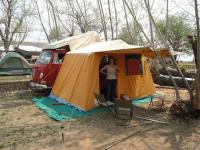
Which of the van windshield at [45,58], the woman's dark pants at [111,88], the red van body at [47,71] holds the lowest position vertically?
the woman's dark pants at [111,88]

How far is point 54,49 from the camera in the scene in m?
14.0

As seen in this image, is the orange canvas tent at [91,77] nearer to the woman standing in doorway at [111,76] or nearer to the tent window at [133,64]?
the tent window at [133,64]

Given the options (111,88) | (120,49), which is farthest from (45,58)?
(120,49)

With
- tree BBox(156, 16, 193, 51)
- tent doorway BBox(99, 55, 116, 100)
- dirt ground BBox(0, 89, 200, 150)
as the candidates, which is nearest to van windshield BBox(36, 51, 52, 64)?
tent doorway BBox(99, 55, 116, 100)

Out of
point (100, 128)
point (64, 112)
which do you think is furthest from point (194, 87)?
point (64, 112)

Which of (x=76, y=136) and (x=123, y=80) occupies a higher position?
(x=123, y=80)

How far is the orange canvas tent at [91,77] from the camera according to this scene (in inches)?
416

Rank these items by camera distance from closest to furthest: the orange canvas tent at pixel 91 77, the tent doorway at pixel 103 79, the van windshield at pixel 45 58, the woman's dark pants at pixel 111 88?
the orange canvas tent at pixel 91 77, the woman's dark pants at pixel 111 88, the tent doorway at pixel 103 79, the van windshield at pixel 45 58

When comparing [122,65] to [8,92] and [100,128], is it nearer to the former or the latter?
[100,128]

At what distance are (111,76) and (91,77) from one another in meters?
0.70

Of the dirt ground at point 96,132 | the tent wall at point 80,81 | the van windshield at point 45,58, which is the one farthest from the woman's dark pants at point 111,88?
the van windshield at point 45,58

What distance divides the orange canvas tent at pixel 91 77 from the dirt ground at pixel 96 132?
3.72 feet

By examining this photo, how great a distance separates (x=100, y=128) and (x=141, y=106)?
285cm

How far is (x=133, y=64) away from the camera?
1201cm
